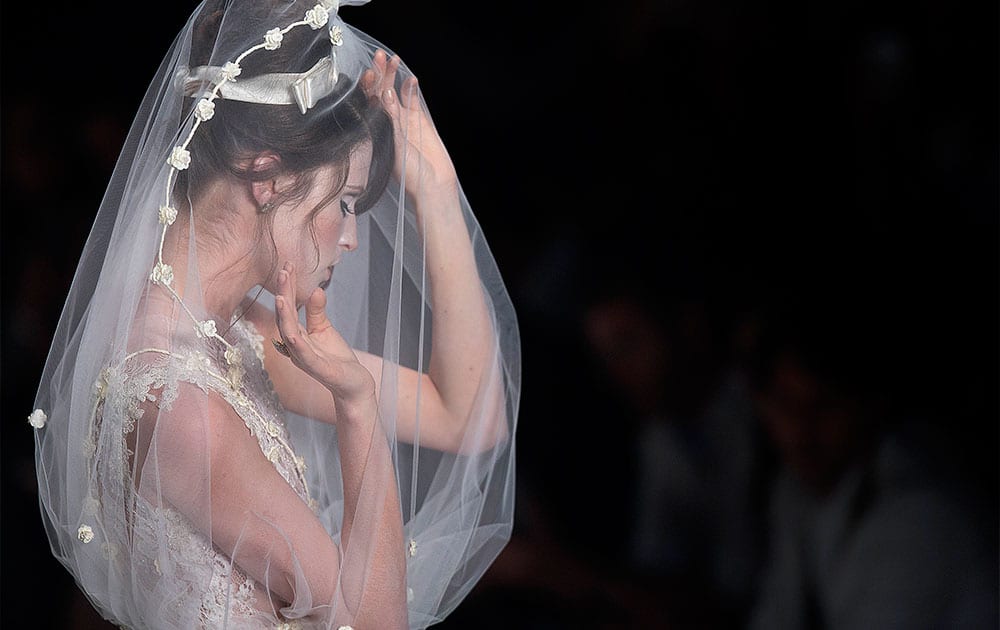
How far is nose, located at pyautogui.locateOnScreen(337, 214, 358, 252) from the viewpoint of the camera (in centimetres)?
88

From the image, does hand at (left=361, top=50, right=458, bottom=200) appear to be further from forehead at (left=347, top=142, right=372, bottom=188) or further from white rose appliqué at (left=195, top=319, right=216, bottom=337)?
white rose appliqué at (left=195, top=319, right=216, bottom=337)

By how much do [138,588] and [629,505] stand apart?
1.17 m

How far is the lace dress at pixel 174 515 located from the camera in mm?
812

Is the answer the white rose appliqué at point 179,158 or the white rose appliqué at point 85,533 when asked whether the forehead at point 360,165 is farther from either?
the white rose appliqué at point 85,533

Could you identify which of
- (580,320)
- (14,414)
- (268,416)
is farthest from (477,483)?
(14,414)

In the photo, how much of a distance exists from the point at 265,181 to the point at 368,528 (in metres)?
0.27

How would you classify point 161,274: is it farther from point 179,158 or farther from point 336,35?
point 336,35

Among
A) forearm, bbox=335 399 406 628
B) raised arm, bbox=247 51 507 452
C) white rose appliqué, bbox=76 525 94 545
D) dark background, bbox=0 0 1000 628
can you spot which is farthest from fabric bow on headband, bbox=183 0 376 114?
dark background, bbox=0 0 1000 628

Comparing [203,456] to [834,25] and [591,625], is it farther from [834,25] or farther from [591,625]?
[834,25]

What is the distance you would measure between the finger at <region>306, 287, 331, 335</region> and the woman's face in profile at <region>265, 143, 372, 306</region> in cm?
6

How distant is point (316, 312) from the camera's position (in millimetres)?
811

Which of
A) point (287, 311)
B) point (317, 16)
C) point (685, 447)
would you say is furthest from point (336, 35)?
point (685, 447)

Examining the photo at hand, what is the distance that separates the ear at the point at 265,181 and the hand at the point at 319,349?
0.05 metres

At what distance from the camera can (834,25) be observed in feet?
5.94
